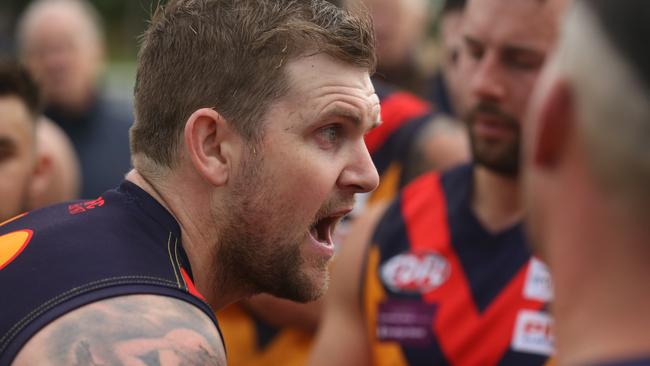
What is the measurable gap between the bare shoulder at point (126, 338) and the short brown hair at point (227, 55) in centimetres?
59

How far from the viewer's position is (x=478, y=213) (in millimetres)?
3938

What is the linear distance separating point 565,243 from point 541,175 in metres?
0.11

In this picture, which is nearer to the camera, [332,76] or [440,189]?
[332,76]

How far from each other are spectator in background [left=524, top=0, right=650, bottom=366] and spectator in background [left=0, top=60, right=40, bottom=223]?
3429 mm

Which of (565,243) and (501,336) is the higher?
(565,243)

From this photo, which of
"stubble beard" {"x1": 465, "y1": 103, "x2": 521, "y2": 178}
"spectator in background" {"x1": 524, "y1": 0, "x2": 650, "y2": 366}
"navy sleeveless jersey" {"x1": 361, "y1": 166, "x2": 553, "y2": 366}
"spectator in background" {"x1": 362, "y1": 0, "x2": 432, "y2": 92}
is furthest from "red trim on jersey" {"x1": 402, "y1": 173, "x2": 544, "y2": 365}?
"spectator in background" {"x1": 362, "y1": 0, "x2": 432, "y2": 92}

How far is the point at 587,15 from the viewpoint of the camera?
56.1 inches

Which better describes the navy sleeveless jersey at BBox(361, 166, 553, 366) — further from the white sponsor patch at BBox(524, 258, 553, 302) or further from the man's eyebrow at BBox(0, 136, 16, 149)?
the man's eyebrow at BBox(0, 136, 16, 149)

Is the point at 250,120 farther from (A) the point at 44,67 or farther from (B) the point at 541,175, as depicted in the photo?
(A) the point at 44,67

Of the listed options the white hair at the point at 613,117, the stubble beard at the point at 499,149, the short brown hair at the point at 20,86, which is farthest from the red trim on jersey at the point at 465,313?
the white hair at the point at 613,117

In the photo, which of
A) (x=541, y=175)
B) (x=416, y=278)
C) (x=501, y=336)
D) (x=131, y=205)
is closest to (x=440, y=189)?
(x=416, y=278)

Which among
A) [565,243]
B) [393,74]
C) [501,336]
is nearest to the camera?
[565,243]

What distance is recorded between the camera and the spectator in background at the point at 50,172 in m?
4.95

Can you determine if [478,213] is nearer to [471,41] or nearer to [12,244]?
[471,41]
